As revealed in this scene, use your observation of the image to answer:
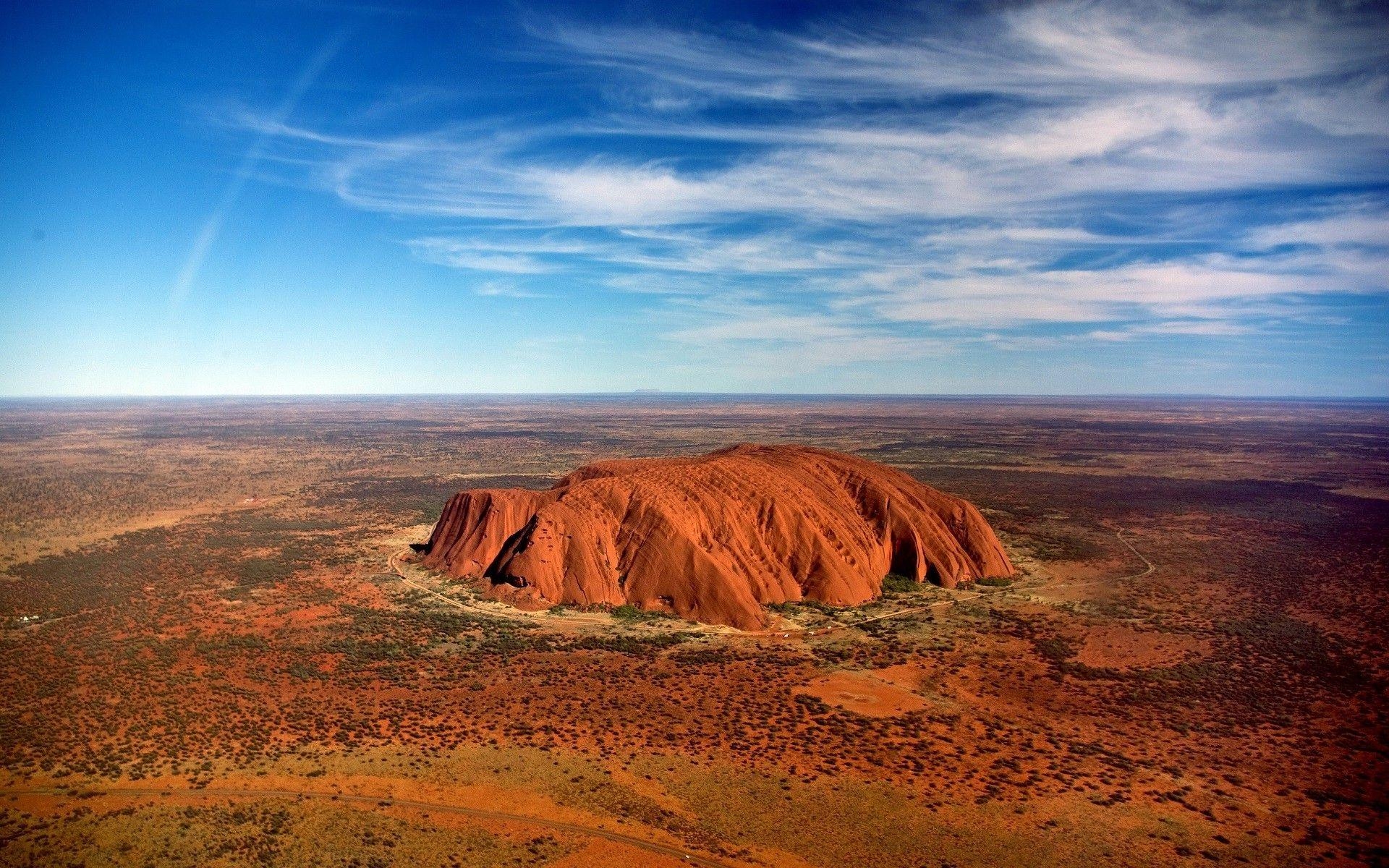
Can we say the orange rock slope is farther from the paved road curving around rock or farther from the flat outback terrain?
the paved road curving around rock

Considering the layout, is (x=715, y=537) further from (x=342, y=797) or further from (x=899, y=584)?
(x=342, y=797)

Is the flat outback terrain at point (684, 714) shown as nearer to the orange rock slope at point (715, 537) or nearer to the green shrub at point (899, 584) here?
the green shrub at point (899, 584)

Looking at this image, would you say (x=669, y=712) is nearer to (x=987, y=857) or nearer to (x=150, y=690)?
(x=987, y=857)

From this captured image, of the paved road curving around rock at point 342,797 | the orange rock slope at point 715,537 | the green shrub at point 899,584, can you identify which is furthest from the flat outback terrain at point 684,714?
the orange rock slope at point 715,537

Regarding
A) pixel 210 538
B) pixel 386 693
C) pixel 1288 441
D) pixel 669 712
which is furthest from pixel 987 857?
pixel 1288 441

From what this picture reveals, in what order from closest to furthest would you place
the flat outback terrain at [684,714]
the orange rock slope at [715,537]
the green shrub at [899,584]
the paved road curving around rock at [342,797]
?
the flat outback terrain at [684,714] → the paved road curving around rock at [342,797] → the orange rock slope at [715,537] → the green shrub at [899,584]

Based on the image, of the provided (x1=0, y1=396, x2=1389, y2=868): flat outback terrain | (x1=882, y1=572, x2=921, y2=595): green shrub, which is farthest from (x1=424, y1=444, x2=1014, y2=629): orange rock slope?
(x1=0, y1=396, x2=1389, y2=868): flat outback terrain
